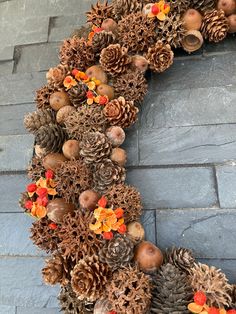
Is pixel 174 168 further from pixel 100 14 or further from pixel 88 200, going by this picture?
pixel 100 14

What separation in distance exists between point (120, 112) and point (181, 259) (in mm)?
362

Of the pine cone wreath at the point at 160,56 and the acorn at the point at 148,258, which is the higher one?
the pine cone wreath at the point at 160,56

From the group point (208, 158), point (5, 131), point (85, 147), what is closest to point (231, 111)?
point (208, 158)

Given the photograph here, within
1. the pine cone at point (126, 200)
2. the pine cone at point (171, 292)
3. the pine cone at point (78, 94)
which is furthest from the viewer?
the pine cone at point (78, 94)

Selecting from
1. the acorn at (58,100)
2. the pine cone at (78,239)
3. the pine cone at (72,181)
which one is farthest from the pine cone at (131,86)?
the pine cone at (78,239)

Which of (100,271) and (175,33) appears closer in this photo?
(100,271)

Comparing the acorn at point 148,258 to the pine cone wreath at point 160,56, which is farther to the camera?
the pine cone wreath at point 160,56

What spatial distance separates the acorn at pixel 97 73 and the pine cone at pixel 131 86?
0.12 feet

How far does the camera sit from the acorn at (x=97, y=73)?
103 centimetres

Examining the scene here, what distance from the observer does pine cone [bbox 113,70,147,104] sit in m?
1.00

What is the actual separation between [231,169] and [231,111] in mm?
160

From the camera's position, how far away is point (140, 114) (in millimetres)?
1062

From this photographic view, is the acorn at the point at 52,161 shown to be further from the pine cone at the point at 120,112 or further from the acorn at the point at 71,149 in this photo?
the pine cone at the point at 120,112

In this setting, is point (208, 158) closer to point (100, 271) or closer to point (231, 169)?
point (231, 169)
